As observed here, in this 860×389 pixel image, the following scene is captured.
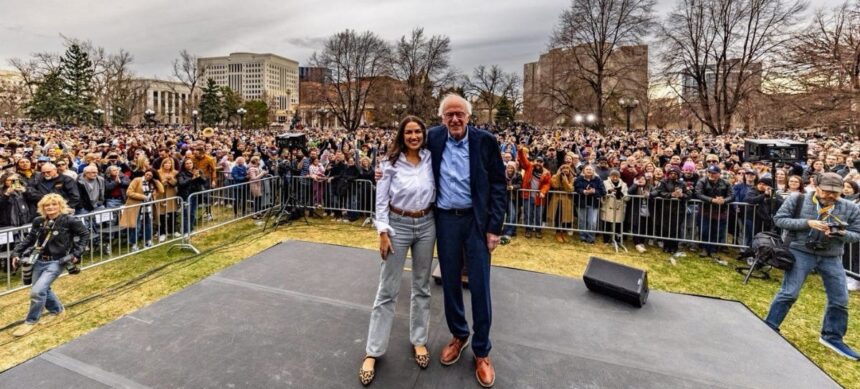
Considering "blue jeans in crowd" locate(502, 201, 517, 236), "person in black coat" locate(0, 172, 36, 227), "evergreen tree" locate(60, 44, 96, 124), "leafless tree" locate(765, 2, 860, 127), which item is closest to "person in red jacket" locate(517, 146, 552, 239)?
"blue jeans in crowd" locate(502, 201, 517, 236)

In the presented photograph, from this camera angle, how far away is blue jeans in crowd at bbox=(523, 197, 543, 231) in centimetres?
774

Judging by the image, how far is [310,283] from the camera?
4117 mm

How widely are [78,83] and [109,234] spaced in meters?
53.2

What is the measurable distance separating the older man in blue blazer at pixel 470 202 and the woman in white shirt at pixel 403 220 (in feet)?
0.28

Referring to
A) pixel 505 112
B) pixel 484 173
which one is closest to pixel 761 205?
pixel 484 173

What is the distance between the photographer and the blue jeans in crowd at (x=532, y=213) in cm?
774

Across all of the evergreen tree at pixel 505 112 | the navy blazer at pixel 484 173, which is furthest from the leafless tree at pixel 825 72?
the evergreen tree at pixel 505 112

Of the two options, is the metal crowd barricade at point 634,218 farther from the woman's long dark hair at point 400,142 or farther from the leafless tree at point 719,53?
the leafless tree at point 719,53

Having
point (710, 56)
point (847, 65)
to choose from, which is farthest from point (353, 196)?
point (710, 56)

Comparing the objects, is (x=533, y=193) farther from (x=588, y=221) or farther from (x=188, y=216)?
(x=188, y=216)

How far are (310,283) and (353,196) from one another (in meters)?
4.86

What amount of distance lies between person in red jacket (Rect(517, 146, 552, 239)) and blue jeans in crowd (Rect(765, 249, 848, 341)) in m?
4.03

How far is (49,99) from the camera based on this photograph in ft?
145

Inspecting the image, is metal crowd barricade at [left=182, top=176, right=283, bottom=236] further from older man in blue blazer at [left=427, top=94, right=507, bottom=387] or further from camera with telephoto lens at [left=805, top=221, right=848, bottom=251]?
camera with telephoto lens at [left=805, top=221, right=848, bottom=251]
